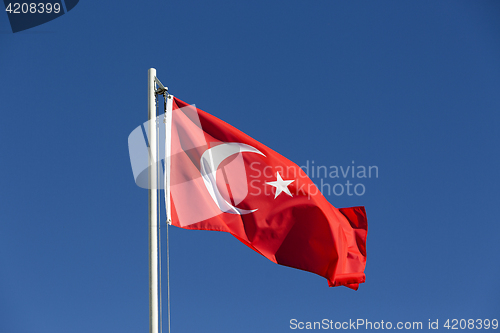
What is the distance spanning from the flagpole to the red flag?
91 centimetres

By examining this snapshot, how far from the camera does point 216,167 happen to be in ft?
43.8

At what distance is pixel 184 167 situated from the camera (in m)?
12.8

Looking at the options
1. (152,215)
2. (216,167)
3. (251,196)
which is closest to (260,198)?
(251,196)

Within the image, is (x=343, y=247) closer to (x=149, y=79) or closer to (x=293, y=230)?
(x=293, y=230)

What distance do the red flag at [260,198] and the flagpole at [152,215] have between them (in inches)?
35.9

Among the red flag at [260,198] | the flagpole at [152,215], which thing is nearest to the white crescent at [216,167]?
the red flag at [260,198]

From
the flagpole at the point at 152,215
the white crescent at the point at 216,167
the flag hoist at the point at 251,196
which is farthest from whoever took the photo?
the white crescent at the point at 216,167

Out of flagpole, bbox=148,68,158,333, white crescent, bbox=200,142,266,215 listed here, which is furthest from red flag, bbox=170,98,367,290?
flagpole, bbox=148,68,158,333

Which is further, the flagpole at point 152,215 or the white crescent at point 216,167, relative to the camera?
the white crescent at point 216,167

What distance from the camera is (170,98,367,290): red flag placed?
13008 mm

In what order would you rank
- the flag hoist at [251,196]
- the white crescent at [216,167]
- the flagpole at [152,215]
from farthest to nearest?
the white crescent at [216,167], the flag hoist at [251,196], the flagpole at [152,215]

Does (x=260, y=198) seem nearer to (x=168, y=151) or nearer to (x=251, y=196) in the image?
(x=251, y=196)

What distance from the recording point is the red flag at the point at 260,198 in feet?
42.7

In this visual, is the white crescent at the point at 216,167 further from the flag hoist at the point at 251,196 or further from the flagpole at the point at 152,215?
the flagpole at the point at 152,215
